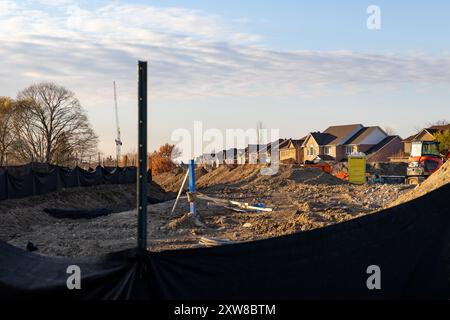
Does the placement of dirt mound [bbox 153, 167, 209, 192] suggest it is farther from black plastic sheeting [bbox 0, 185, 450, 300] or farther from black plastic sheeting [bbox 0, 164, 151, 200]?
black plastic sheeting [bbox 0, 185, 450, 300]

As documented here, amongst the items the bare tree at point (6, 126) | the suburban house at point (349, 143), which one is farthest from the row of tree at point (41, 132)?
the suburban house at point (349, 143)

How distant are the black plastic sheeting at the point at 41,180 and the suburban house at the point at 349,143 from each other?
184ft

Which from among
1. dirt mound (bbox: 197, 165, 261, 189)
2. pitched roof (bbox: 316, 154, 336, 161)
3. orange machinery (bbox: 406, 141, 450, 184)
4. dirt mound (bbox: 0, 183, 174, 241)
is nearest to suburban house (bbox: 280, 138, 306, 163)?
pitched roof (bbox: 316, 154, 336, 161)

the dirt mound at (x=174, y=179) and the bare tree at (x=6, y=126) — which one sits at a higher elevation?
the bare tree at (x=6, y=126)

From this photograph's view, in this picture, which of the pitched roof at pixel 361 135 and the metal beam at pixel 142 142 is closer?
the metal beam at pixel 142 142

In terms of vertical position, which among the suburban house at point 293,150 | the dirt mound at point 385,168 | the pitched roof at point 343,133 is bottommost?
the dirt mound at point 385,168

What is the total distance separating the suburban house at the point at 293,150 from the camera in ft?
337

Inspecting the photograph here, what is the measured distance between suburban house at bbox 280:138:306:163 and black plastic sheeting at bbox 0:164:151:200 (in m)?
65.7

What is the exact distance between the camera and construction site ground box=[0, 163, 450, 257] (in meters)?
15.4

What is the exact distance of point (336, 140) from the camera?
310 ft

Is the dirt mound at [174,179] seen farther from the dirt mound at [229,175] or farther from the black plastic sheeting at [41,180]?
the black plastic sheeting at [41,180]

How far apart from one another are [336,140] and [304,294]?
9094 cm
